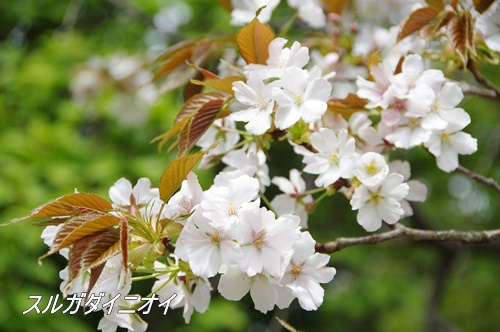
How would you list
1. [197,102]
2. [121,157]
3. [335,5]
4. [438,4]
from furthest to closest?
[121,157] → [335,5] → [438,4] → [197,102]

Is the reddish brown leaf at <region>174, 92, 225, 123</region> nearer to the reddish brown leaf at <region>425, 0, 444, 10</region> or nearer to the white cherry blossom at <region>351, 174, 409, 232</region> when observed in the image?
the white cherry blossom at <region>351, 174, 409, 232</region>

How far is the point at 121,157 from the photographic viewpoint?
2426 millimetres

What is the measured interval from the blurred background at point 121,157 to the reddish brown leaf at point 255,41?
793mm

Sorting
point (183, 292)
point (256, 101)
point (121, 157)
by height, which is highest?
point (256, 101)

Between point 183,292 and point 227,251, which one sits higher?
point 227,251

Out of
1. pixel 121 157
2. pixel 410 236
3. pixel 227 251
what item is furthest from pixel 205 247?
pixel 121 157

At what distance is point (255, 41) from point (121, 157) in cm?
169

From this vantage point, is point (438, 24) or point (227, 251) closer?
point (227, 251)

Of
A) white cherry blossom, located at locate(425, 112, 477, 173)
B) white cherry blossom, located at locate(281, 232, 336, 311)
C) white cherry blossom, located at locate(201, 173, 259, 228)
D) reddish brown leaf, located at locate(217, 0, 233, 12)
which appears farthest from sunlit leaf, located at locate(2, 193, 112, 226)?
reddish brown leaf, located at locate(217, 0, 233, 12)

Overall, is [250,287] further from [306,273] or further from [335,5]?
[335,5]

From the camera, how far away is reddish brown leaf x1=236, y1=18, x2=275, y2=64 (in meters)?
0.83

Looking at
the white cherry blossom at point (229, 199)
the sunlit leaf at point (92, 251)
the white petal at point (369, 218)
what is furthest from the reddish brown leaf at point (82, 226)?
the white petal at point (369, 218)

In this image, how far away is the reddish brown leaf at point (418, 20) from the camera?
932mm

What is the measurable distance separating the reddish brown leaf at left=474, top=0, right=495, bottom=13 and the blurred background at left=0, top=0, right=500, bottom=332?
0.81m
